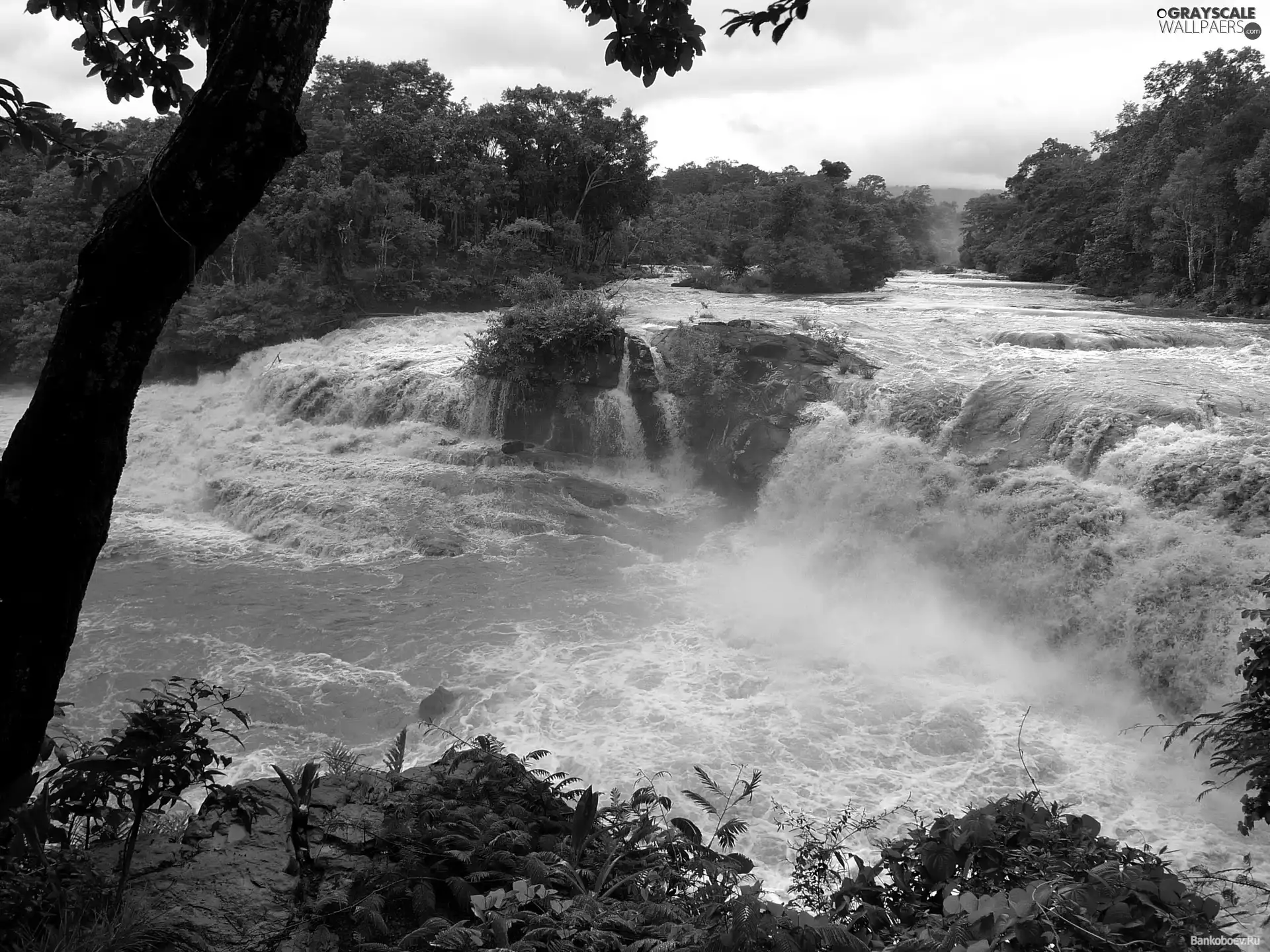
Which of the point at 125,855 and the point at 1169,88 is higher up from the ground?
the point at 1169,88

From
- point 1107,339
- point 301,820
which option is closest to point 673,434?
point 1107,339

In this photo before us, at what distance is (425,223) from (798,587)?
17048mm

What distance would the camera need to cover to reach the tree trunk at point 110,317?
2223mm

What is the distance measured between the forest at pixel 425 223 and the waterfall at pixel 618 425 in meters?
9.87

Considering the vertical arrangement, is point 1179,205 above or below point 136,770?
above

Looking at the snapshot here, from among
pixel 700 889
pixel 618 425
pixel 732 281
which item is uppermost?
pixel 732 281

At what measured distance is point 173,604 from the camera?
923 centimetres

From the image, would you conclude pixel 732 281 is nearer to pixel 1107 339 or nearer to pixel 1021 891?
pixel 1107 339

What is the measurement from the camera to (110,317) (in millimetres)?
2254

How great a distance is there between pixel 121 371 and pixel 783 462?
10432mm

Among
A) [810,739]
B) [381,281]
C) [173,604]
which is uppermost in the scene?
[381,281]

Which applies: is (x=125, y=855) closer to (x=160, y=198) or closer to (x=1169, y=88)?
(x=160, y=198)

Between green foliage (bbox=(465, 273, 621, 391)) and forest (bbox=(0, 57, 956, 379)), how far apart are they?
7.99m

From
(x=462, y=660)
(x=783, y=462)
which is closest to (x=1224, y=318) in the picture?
(x=783, y=462)
